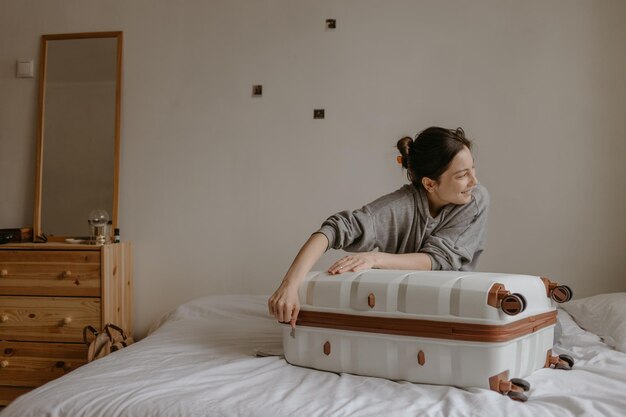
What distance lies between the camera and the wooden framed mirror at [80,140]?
2.99 meters

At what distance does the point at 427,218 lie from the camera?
1.67m

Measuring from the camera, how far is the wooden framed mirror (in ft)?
9.82

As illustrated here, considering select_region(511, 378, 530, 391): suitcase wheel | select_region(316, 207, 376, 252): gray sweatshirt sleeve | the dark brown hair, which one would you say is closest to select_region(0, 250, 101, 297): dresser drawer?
select_region(316, 207, 376, 252): gray sweatshirt sleeve

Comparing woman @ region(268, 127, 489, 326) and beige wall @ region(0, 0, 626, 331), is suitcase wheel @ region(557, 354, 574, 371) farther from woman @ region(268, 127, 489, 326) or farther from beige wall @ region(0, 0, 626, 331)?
beige wall @ region(0, 0, 626, 331)

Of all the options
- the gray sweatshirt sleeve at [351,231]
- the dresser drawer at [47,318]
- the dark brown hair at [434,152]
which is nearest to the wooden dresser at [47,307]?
the dresser drawer at [47,318]

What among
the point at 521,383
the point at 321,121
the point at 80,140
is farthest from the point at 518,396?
the point at 80,140

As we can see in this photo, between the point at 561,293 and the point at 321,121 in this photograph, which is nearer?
the point at 561,293

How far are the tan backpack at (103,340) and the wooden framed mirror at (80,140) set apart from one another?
2.00ft

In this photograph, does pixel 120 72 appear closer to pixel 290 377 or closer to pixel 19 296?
pixel 19 296

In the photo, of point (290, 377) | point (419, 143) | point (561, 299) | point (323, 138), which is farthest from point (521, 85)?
point (290, 377)

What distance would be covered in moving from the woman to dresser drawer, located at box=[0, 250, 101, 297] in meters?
1.50

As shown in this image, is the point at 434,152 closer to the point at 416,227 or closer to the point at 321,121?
the point at 416,227

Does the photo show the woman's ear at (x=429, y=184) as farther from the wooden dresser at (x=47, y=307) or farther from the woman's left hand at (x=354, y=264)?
the wooden dresser at (x=47, y=307)

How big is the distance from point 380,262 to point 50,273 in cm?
183
